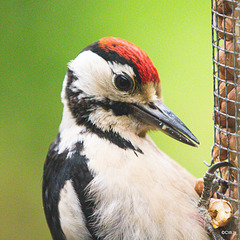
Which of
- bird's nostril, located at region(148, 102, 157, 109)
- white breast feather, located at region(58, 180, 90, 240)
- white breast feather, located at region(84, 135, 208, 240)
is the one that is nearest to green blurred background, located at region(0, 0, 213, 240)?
bird's nostril, located at region(148, 102, 157, 109)

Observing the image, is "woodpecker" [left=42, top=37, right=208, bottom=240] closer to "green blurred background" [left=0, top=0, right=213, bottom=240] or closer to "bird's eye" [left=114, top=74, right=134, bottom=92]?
Result: "bird's eye" [left=114, top=74, right=134, bottom=92]

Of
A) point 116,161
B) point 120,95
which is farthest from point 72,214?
point 120,95

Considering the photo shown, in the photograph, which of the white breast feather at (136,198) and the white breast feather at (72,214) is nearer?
the white breast feather at (136,198)

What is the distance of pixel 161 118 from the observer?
1.90m

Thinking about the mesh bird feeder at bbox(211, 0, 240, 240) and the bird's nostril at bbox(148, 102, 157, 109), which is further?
the bird's nostril at bbox(148, 102, 157, 109)

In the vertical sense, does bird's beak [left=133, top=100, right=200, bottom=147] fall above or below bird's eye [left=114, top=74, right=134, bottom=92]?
below

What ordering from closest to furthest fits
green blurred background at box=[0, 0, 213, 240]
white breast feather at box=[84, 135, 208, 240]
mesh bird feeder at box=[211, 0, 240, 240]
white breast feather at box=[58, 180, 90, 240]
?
mesh bird feeder at box=[211, 0, 240, 240] < white breast feather at box=[84, 135, 208, 240] < white breast feather at box=[58, 180, 90, 240] < green blurred background at box=[0, 0, 213, 240]

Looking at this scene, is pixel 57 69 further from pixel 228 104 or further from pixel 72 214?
pixel 228 104

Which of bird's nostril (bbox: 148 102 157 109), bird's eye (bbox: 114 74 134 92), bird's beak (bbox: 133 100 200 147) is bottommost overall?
bird's beak (bbox: 133 100 200 147)

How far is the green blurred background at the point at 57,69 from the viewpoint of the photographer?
122 inches

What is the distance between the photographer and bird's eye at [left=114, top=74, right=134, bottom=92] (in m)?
1.87

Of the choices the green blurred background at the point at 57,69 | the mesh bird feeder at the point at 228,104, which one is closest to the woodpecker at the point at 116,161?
the mesh bird feeder at the point at 228,104

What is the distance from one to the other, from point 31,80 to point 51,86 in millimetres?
159

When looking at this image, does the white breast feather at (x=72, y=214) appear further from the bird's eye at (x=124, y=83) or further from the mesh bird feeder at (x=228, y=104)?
the mesh bird feeder at (x=228, y=104)
